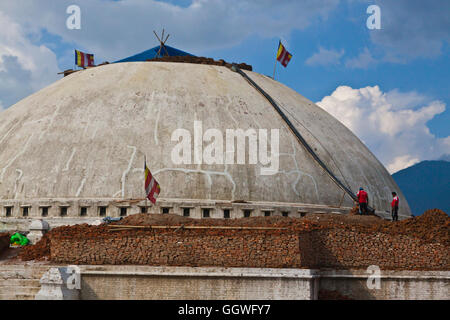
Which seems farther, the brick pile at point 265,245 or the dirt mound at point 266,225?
the dirt mound at point 266,225

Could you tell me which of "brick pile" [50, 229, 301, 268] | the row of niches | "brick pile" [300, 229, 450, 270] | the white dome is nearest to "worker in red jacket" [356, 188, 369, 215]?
the white dome

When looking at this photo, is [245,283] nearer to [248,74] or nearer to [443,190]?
[248,74]

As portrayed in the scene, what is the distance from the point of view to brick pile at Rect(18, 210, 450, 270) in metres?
16.9

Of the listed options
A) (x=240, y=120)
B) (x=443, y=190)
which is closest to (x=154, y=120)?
(x=240, y=120)

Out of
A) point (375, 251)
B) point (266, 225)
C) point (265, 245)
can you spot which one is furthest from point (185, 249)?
point (375, 251)

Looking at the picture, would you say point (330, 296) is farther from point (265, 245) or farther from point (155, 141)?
point (155, 141)

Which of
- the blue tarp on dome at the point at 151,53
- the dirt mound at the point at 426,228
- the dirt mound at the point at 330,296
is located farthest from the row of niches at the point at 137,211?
the blue tarp on dome at the point at 151,53

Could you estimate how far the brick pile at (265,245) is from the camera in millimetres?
16938

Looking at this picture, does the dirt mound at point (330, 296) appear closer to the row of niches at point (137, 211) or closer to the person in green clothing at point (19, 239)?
the row of niches at point (137, 211)

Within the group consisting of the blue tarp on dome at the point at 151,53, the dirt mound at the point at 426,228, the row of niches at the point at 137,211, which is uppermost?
the blue tarp on dome at the point at 151,53

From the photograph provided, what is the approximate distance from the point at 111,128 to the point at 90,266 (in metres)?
8.61

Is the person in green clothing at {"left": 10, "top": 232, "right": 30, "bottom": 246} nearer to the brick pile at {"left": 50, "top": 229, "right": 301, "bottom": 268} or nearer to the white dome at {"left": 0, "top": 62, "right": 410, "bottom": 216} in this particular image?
the white dome at {"left": 0, "top": 62, "right": 410, "bottom": 216}

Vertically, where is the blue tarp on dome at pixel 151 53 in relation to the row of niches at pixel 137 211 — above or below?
above
